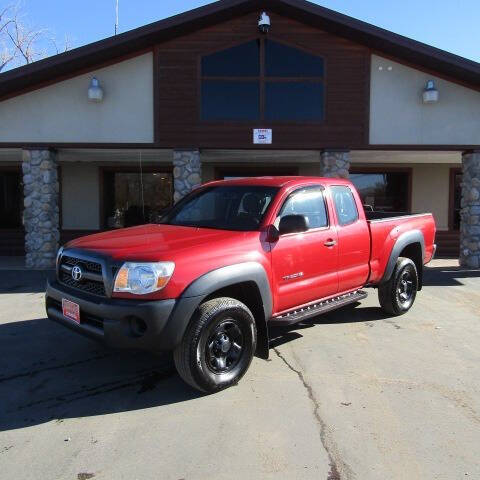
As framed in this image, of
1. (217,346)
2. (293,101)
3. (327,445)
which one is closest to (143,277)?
(217,346)

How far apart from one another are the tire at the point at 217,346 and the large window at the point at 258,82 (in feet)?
24.4

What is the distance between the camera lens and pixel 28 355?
204 inches

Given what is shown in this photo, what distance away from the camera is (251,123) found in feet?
35.7

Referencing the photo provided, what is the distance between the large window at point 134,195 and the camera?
588 inches

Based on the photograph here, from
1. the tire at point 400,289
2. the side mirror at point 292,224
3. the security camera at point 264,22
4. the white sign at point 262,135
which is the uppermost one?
the security camera at point 264,22

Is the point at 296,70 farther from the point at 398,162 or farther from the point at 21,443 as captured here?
the point at 21,443

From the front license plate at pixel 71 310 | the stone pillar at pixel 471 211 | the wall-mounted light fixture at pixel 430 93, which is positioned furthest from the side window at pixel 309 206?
the stone pillar at pixel 471 211

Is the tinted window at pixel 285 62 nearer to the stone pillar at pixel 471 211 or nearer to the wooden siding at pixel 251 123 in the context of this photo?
the wooden siding at pixel 251 123

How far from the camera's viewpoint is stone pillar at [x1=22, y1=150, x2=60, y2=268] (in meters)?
11.1

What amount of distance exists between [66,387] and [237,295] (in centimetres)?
170

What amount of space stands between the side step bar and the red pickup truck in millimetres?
12

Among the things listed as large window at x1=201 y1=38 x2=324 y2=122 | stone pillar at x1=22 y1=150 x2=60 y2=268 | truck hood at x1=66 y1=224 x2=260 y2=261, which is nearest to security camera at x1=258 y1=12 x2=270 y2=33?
large window at x1=201 y1=38 x2=324 y2=122

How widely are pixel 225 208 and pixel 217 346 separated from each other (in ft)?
5.26

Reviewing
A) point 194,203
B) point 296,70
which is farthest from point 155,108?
point 194,203
